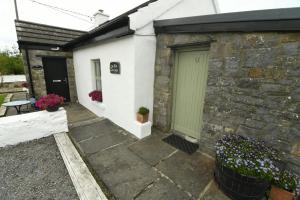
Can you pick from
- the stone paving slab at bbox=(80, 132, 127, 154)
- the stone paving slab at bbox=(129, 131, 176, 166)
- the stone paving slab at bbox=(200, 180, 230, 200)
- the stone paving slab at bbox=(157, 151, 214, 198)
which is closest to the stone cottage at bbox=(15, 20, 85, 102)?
the stone paving slab at bbox=(80, 132, 127, 154)

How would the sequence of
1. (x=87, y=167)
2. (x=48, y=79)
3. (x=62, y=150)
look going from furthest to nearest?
(x=48, y=79)
(x=62, y=150)
(x=87, y=167)

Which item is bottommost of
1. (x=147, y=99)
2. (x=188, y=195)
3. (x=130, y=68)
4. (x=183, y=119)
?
(x=188, y=195)

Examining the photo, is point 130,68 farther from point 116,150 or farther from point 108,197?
point 108,197

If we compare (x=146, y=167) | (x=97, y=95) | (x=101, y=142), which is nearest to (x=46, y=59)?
(x=97, y=95)

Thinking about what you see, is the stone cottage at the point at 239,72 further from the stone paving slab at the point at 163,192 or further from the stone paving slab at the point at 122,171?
the stone paving slab at the point at 122,171

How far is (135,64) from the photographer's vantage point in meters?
3.24

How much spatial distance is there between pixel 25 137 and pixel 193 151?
3.93 m

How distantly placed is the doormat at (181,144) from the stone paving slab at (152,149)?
0.48ft

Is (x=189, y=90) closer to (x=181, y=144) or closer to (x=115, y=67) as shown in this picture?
(x=181, y=144)

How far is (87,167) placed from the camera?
8.16 ft

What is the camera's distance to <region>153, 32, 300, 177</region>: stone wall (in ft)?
6.21

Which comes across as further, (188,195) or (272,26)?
(188,195)

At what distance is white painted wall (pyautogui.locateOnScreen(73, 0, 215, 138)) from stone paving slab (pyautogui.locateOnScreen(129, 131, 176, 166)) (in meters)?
0.28

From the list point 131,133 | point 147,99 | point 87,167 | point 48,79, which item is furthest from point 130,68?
point 48,79
